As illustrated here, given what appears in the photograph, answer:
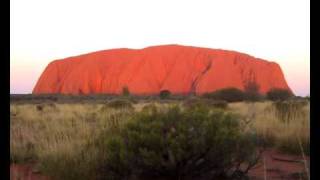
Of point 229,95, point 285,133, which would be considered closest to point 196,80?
point 229,95

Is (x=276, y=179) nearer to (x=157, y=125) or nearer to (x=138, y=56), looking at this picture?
(x=157, y=125)

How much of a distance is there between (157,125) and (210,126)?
695 mm

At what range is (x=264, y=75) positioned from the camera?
9712cm

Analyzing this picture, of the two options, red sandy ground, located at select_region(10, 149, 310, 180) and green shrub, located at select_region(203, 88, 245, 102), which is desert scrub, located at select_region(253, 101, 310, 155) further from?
green shrub, located at select_region(203, 88, 245, 102)

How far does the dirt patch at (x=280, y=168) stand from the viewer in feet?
20.8

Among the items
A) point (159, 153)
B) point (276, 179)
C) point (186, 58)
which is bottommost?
point (276, 179)

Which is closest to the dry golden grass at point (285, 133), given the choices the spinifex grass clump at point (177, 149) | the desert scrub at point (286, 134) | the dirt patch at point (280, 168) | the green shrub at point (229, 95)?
the desert scrub at point (286, 134)

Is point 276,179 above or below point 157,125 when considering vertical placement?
below

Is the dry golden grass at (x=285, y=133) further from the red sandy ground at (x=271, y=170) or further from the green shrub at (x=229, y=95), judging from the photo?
the green shrub at (x=229, y=95)

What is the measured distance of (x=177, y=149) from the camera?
5.79 m

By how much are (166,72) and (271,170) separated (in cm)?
8748

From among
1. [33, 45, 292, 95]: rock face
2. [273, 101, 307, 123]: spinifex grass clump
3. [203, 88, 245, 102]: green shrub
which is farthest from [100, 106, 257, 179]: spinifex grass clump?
[33, 45, 292, 95]: rock face
